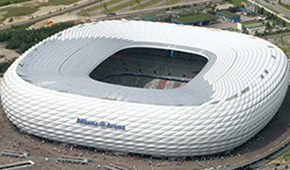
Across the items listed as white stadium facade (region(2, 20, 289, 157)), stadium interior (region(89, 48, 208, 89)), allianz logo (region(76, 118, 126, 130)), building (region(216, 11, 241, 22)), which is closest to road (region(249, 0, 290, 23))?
building (region(216, 11, 241, 22))

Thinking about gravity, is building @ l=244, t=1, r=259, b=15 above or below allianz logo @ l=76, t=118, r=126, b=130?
below

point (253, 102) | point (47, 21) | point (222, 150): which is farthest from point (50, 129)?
point (47, 21)

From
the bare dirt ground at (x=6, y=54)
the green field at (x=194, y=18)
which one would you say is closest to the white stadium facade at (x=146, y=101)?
the bare dirt ground at (x=6, y=54)

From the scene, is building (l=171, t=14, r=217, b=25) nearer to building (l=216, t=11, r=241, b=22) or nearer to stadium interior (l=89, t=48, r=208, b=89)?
building (l=216, t=11, r=241, b=22)

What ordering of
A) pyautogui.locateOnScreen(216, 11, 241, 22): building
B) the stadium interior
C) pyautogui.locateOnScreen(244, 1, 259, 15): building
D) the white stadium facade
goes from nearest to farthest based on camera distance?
the white stadium facade
the stadium interior
pyautogui.locateOnScreen(216, 11, 241, 22): building
pyautogui.locateOnScreen(244, 1, 259, 15): building

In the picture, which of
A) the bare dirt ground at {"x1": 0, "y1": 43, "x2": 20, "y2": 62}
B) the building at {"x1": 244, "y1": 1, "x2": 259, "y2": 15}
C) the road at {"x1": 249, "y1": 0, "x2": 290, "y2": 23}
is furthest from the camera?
the building at {"x1": 244, "y1": 1, "x2": 259, "y2": 15}

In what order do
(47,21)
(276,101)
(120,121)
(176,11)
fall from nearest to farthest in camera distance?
(120,121) → (276,101) → (47,21) → (176,11)

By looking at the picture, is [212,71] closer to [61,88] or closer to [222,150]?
[222,150]
